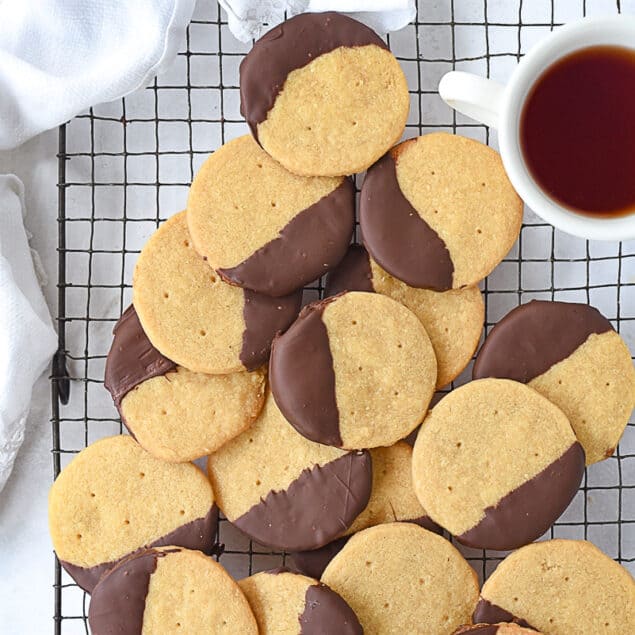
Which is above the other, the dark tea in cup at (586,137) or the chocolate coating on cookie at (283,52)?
the chocolate coating on cookie at (283,52)

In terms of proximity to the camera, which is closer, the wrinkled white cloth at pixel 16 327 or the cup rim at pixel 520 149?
the cup rim at pixel 520 149

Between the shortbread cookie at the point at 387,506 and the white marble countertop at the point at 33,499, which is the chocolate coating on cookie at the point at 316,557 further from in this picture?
the white marble countertop at the point at 33,499

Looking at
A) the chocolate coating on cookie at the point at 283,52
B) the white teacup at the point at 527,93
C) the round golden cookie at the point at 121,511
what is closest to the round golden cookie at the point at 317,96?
the chocolate coating on cookie at the point at 283,52

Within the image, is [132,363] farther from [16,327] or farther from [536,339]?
[536,339]

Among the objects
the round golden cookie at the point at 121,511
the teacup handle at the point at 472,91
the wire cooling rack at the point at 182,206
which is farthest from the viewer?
the wire cooling rack at the point at 182,206

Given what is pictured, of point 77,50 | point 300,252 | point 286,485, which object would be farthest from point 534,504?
point 77,50

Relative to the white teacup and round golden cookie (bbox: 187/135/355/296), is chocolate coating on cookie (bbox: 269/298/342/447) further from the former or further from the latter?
the white teacup

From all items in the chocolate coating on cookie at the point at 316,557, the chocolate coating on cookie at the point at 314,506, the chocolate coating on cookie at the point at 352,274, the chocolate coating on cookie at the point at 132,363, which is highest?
the chocolate coating on cookie at the point at 352,274

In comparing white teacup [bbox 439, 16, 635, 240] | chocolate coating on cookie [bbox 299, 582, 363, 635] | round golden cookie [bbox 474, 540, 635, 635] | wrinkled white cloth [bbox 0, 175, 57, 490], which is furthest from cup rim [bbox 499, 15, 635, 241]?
wrinkled white cloth [bbox 0, 175, 57, 490]
